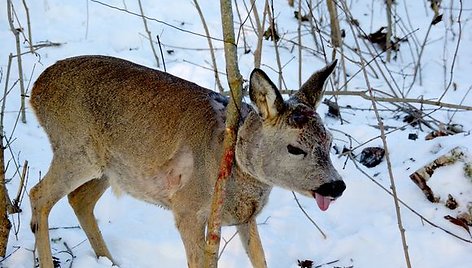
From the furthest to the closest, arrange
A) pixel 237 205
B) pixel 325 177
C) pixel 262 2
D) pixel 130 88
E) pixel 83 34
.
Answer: pixel 262 2
pixel 83 34
pixel 130 88
pixel 237 205
pixel 325 177

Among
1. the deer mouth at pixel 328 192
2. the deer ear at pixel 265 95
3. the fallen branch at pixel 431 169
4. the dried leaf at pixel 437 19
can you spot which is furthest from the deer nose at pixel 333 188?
the dried leaf at pixel 437 19

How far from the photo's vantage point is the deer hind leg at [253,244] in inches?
209

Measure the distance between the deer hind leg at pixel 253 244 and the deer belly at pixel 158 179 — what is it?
53cm

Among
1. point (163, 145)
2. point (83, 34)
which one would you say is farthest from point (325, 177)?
point (83, 34)

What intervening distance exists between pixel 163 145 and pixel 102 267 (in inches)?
40.0

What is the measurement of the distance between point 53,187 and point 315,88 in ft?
6.31

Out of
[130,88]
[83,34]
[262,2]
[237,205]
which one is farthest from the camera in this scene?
[262,2]

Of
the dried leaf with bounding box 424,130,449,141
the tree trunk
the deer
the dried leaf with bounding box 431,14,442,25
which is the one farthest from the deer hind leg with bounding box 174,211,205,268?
the dried leaf with bounding box 431,14,442,25

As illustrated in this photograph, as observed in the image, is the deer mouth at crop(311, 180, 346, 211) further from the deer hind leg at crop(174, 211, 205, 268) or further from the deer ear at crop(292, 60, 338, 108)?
the deer hind leg at crop(174, 211, 205, 268)

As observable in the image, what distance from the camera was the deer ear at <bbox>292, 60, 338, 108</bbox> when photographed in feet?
15.1

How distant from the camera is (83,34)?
8594 millimetres

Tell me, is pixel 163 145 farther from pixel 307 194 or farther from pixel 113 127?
pixel 307 194

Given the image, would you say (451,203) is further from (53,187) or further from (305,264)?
(53,187)

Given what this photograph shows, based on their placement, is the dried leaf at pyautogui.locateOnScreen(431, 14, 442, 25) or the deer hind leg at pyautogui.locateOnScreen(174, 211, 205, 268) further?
the dried leaf at pyautogui.locateOnScreen(431, 14, 442, 25)
